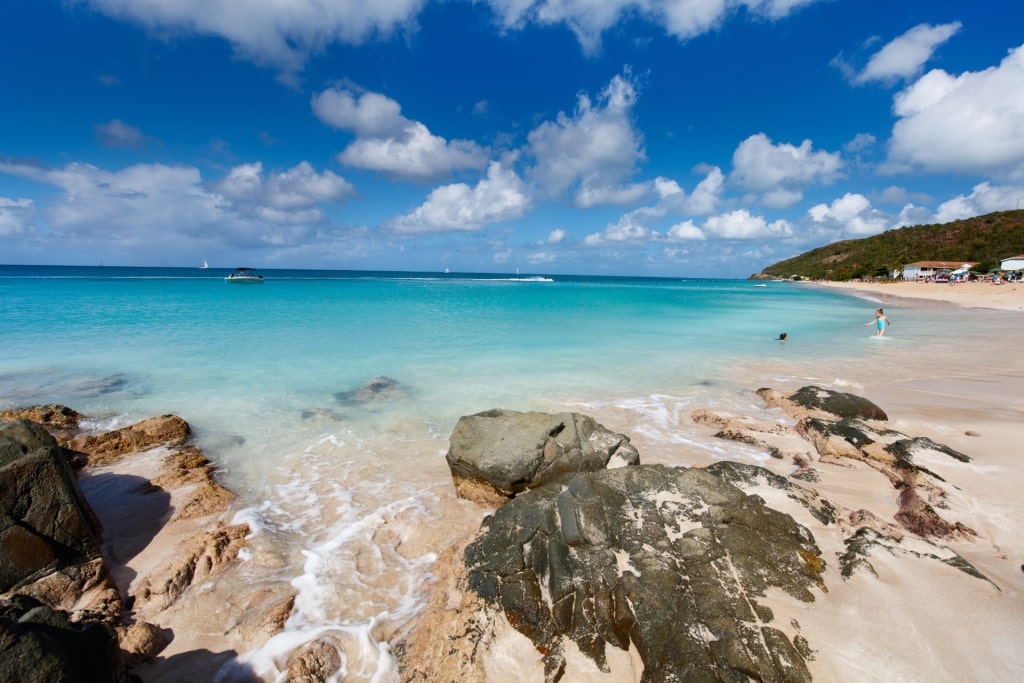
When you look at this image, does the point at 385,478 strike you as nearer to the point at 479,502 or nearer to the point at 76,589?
the point at 479,502

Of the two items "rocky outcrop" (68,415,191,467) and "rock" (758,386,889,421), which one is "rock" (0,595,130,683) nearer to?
"rocky outcrop" (68,415,191,467)

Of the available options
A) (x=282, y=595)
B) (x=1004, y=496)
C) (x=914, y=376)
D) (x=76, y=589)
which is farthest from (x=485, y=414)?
A: (x=914, y=376)

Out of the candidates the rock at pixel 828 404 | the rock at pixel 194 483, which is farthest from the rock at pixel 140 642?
the rock at pixel 828 404

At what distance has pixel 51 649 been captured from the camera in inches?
Result: 96.9

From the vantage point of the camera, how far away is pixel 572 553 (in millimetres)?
3637

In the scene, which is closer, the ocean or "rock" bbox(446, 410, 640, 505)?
the ocean

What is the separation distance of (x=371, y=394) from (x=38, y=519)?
289 inches

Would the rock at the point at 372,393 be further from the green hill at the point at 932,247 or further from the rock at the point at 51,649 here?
the green hill at the point at 932,247

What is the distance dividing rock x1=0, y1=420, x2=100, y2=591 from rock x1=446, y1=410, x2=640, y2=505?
13.9 feet

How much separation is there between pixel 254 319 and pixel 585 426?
27.1 m

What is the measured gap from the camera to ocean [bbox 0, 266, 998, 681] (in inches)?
204

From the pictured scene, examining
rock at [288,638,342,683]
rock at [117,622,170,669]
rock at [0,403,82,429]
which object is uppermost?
rock at [0,403,82,429]

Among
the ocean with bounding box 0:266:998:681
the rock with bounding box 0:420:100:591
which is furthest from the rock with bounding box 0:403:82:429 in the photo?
the rock with bounding box 0:420:100:591

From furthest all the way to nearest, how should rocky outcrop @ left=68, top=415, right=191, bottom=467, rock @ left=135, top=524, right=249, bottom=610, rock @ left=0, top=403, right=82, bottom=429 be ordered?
1. rock @ left=0, top=403, right=82, bottom=429
2. rocky outcrop @ left=68, top=415, right=191, bottom=467
3. rock @ left=135, top=524, right=249, bottom=610
